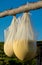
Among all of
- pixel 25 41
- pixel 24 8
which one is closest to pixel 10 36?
pixel 25 41

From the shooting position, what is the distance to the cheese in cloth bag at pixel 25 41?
4.36 ft

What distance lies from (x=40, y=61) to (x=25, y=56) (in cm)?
343

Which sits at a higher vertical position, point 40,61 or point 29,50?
point 29,50

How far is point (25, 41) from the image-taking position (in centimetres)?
A: 133

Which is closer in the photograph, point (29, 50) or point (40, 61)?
point (29, 50)

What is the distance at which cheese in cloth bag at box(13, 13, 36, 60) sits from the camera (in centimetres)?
133

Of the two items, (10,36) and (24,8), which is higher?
(24,8)

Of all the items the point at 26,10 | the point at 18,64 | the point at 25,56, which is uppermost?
the point at 26,10

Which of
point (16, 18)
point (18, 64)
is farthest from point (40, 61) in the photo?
point (16, 18)

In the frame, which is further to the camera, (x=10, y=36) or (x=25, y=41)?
(x=10, y=36)

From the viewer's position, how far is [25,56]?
1.33 metres

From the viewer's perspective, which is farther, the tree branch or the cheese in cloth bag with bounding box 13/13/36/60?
the cheese in cloth bag with bounding box 13/13/36/60

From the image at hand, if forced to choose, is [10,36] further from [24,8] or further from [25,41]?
[24,8]

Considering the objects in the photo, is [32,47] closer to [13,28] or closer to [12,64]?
[13,28]
